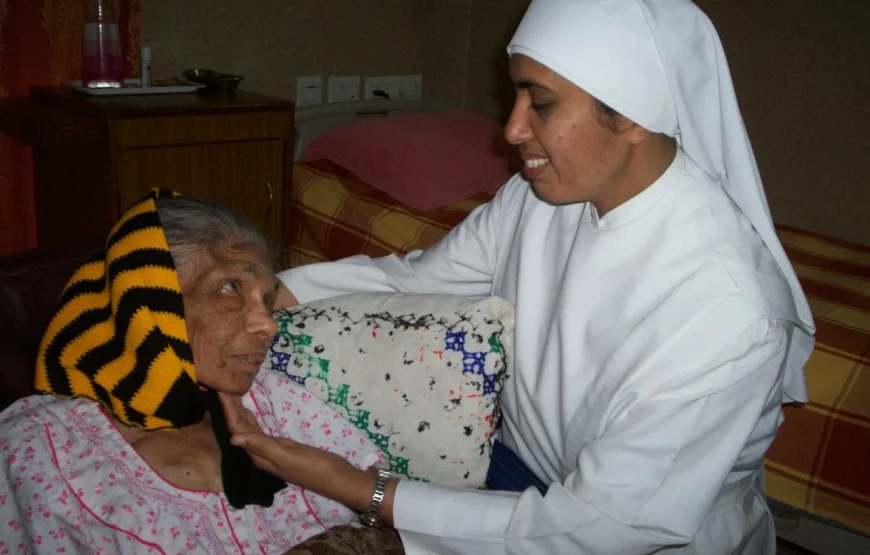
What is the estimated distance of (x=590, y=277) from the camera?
1.41m

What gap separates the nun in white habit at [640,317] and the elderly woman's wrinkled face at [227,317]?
13cm

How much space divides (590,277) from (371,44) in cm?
239

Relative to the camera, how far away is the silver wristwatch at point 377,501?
1303mm

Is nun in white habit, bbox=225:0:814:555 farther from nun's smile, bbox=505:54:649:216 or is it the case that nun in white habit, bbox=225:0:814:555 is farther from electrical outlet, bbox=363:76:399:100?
electrical outlet, bbox=363:76:399:100

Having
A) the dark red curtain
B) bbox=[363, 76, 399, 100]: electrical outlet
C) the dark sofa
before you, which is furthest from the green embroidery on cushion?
bbox=[363, 76, 399, 100]: electrical outlet

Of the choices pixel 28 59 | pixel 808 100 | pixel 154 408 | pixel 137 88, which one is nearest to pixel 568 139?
pixel 154 408

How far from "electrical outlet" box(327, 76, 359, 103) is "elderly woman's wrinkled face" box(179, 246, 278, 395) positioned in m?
2.17

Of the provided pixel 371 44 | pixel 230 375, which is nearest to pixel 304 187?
pixel 371 44

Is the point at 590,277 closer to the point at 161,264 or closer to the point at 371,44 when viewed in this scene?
the point at 161,264

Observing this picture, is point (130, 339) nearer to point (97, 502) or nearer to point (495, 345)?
point (97, 502)

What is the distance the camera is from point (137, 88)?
2.41 meters

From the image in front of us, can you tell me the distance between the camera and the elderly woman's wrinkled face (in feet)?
4.07

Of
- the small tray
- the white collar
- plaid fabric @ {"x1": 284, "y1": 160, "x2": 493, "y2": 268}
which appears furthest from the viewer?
plaid fabric @ {"x1": 284, "y1": 160, "x2": 493, "y2": 268}

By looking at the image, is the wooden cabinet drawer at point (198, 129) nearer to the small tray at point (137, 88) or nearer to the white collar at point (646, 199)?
the small tray at point (137, 88)
